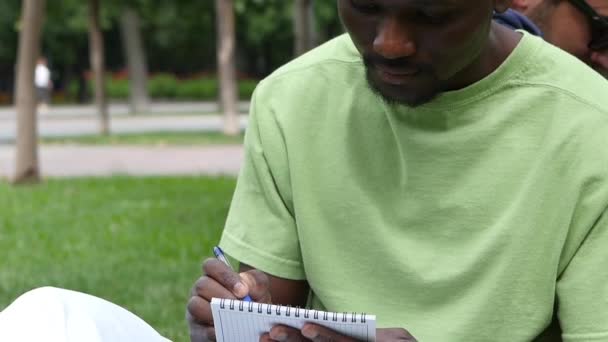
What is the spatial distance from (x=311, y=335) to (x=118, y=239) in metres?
5.27

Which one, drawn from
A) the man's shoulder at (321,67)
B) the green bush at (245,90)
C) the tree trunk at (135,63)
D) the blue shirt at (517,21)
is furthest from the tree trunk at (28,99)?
the green bush at (245,90)

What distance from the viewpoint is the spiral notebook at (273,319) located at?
5.74 ft

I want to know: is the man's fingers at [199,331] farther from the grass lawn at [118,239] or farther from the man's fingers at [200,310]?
the grass lawn at [118,239]

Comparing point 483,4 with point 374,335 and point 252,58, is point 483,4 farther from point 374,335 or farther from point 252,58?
point 252,58

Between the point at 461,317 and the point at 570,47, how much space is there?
113 cm

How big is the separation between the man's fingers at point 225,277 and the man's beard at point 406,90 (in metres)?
0.40

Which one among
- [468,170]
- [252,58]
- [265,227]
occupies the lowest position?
[252,58]

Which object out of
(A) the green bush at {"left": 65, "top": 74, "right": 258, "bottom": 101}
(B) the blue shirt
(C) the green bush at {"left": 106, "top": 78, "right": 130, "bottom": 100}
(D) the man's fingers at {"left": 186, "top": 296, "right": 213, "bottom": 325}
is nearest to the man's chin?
(D) the man's fingers at {"left": 186, "top": 296, "right": 213, "bottom": 325}

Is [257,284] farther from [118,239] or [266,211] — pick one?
[118,239]

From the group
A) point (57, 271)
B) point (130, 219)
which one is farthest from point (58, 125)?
point (57, 271)

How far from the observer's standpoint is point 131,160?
13.3 metres

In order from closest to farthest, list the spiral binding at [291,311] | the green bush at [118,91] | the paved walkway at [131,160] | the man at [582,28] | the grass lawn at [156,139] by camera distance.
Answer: the spiral binding at [291,311] → the man at [582,28] → the paved walkway at [131,160] → the grass lawn at [156,139] → the green bush at [118,91]

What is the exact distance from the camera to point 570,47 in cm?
286

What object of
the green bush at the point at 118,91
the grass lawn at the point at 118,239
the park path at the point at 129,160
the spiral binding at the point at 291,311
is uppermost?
the spiral binding at the point at 291,311
